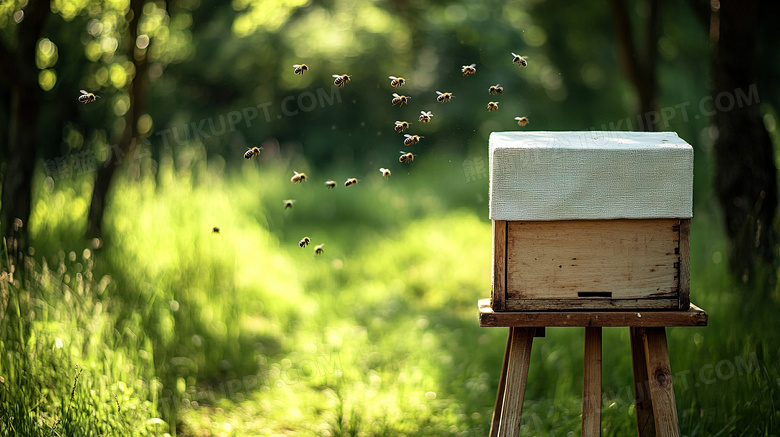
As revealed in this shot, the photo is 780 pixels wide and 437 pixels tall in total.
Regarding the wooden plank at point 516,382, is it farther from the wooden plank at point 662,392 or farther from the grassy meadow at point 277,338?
the grassy meadow at point 277,338

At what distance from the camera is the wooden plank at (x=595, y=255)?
2781 millimetres

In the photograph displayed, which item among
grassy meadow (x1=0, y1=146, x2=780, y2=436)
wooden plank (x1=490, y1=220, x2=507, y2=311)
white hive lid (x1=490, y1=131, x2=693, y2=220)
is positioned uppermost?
white hive lid (x1=490, y1=131, x2=693, y2=220)

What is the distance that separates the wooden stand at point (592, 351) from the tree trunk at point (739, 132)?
2.27m

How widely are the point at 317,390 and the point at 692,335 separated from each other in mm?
2463

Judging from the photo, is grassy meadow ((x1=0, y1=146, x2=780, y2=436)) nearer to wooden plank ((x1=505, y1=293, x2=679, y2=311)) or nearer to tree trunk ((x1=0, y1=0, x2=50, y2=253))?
tree trunk ((x1=0, y1=0, x2=50, y2=253))

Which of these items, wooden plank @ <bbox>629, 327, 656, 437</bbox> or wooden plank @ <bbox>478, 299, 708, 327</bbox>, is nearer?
wooden plank @ <bbox>478, 299, 708, 327</bbox>

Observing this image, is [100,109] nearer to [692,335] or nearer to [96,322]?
[96,322]

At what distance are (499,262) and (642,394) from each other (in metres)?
1.14

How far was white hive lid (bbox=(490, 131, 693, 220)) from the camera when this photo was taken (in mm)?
2721

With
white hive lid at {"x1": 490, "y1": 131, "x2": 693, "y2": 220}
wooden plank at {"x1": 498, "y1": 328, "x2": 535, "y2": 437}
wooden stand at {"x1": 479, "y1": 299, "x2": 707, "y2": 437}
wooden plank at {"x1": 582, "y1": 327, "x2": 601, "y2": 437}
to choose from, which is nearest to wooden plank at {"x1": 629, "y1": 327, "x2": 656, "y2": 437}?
wooden stand at {"x1": 479, "y1": 299, "x2": 707, "y2": 437}

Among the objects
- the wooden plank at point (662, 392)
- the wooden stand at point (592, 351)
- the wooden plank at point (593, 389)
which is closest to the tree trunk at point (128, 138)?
the wooden stand at point (592, 351)

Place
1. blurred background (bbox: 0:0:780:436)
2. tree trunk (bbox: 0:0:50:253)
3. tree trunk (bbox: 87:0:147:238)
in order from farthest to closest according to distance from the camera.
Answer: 1. tree trunk (bbox: 87:0:147:238)
2. tree trunk (bbox: 0:0:50:253)
3. blurred background (bbox: 0:0:780:436)

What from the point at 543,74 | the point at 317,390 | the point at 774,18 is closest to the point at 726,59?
the point at 774,18

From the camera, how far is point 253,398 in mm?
4738
